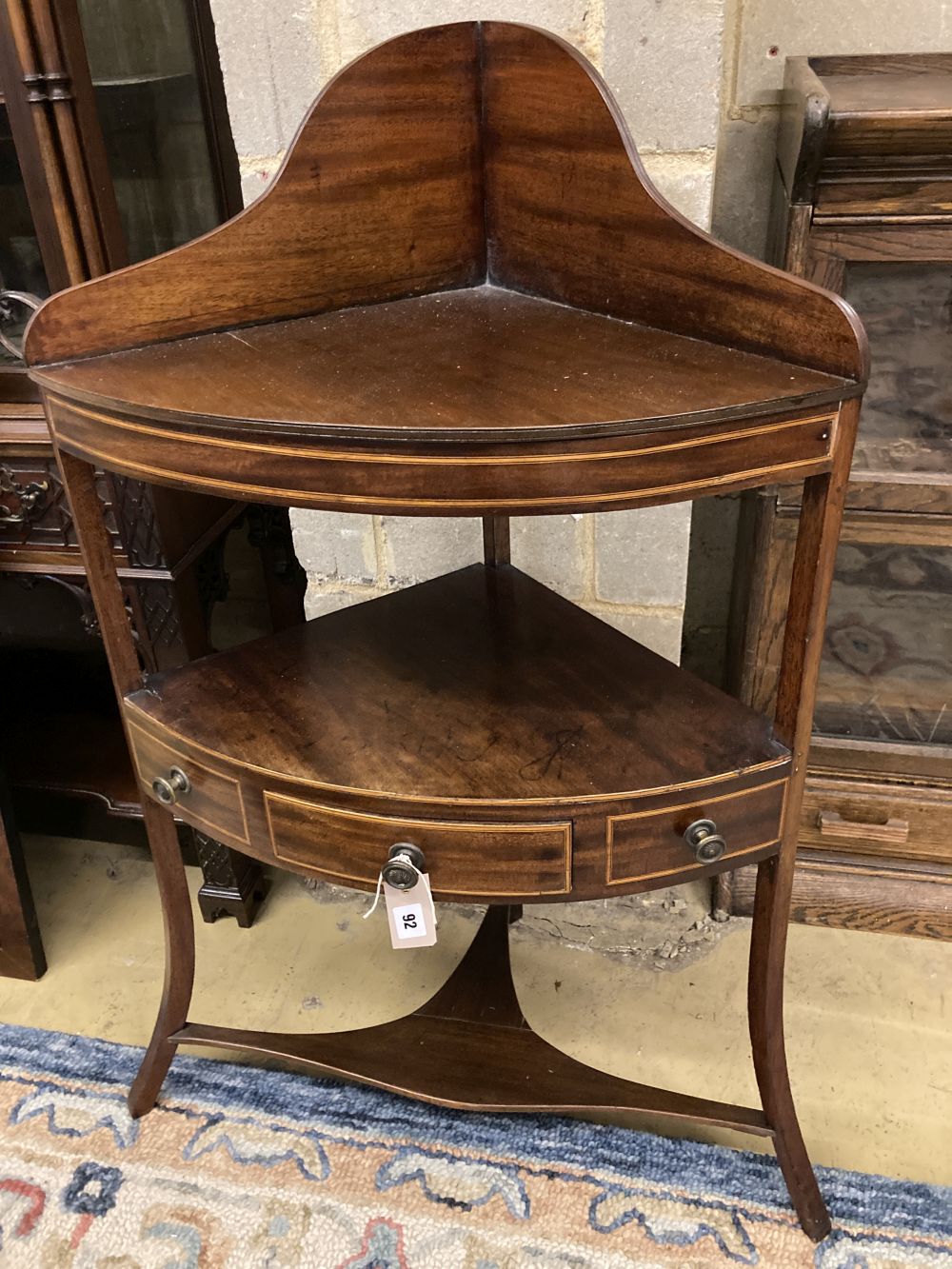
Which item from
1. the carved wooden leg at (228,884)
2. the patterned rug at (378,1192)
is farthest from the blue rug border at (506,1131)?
the carved wooden leg at (228,884)

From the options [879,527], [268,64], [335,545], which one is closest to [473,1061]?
[335,545]

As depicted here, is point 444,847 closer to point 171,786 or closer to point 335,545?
point 171,786

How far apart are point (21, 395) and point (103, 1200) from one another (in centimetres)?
104

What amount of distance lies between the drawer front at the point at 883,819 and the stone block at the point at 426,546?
627 mm

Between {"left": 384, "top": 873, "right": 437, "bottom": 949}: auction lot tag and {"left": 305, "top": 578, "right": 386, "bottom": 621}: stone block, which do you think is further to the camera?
{"left": 305, "top": 578, "right": 386, "bottom": 621}: stone block

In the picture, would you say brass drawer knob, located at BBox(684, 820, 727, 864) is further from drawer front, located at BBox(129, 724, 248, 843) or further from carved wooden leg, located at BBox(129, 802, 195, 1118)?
carved wooden leg, located at BBox(129, 802, 195, 1118)

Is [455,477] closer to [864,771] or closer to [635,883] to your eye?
[635,883]

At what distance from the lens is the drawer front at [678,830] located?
101cm

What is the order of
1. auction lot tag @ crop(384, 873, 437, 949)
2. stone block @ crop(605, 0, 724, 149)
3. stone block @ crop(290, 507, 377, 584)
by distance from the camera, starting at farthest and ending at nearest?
stone block @ crop(290, 507, 377, 584)
stone block @ crop(605, 0, 724, 149)
auction lot tag @ crop(384, 873, 437, 949)

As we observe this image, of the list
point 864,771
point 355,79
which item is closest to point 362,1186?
point 864,771

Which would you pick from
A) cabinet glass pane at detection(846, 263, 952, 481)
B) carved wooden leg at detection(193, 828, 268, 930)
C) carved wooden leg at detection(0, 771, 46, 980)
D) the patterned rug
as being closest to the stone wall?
cabinet glass pane at detection(846, 263, 952, 481)

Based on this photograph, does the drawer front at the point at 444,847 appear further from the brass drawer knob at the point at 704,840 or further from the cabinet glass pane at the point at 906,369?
the cabinet glass pane at the point at 906,369

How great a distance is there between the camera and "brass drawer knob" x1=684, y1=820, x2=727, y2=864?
102 cm

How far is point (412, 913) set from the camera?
1.06 m
